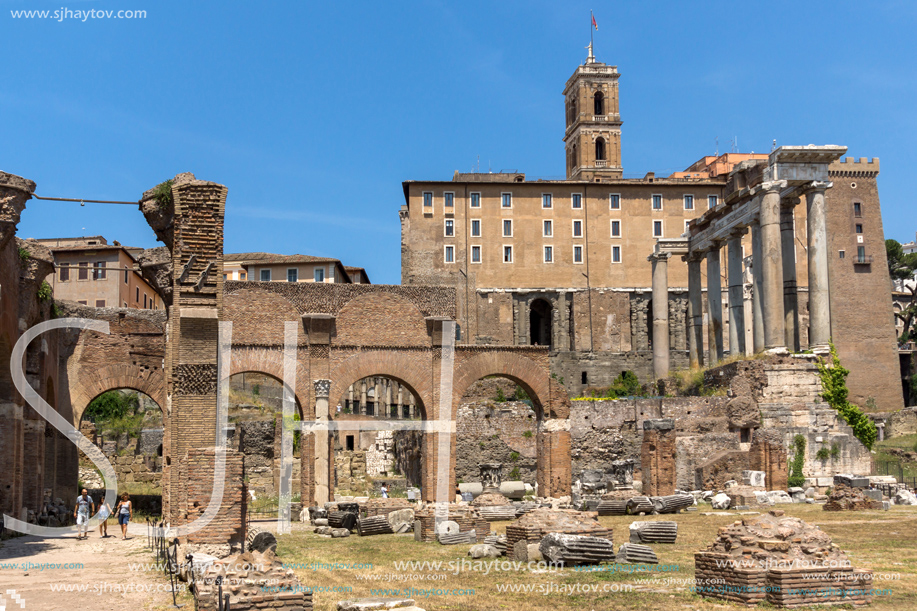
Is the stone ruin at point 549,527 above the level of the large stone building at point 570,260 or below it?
below

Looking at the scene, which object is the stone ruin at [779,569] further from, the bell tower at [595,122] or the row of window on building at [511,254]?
the bell tower at [595,122]

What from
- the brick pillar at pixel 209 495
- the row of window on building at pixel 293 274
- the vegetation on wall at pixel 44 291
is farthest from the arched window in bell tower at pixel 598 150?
the brick pillar at pixel 209 495

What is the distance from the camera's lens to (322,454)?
77.4 feet

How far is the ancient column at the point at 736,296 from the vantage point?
3641 cm

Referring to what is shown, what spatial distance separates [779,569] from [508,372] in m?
15.9

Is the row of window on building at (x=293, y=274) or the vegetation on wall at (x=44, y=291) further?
the row of window on building at (x=293, y=274)

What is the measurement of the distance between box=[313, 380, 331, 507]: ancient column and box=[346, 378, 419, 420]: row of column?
2688 centimetres

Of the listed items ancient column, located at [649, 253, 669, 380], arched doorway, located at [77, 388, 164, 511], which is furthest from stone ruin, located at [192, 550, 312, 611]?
ancient column, located at [649, 253, 669, 380]

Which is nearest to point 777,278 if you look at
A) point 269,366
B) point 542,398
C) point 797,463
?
point 797,463

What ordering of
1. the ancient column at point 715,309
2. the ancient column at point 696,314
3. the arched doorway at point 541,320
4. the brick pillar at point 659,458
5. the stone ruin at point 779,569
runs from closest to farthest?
the stone ruin at point 779,569 < the brick pillar at point 659,458 < the ancient column at point 715,309 < the ancient column at point 696,314 < the arched doorway at point 541,320

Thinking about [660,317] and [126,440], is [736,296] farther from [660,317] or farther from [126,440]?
[126,440]

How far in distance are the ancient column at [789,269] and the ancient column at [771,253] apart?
50.3 inches

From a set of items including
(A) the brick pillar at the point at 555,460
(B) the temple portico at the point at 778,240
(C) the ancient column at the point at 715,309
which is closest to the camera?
(A) the brick pillar at the point at 555,460

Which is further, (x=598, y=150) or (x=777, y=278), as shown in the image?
(x=598, y=150)
